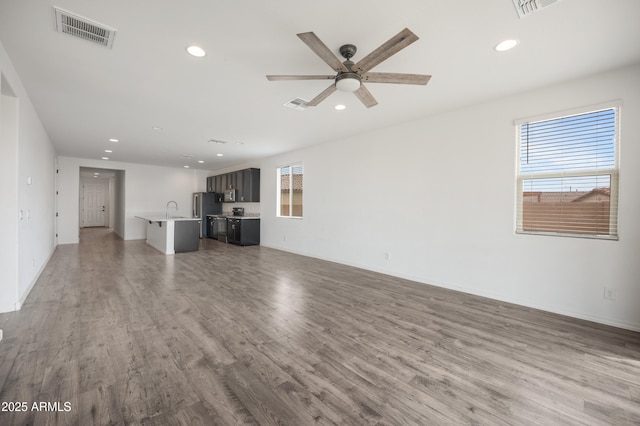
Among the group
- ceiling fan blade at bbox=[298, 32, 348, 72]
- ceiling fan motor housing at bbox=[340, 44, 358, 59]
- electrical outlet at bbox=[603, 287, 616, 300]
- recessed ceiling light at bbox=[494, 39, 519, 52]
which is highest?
recessed ceiling light at bbox=[494, 39, 519, 52]

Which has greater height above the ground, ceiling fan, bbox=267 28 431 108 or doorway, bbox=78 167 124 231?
ceiling fan, bbox=267 28 431 108

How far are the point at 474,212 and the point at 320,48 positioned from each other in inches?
123

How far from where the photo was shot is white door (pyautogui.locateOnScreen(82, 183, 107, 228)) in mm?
13367

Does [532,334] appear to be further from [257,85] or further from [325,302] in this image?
[257,85]

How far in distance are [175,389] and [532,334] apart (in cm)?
316

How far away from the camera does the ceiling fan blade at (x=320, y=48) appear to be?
189 cm

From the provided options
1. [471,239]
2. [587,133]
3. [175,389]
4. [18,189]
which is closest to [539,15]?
[587,133]

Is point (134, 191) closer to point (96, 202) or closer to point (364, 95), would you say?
point (96, 202)

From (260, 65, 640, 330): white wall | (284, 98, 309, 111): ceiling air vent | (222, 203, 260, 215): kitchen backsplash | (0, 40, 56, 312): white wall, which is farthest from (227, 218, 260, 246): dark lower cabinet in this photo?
(284, 98, 309, 111): ceiling air vent

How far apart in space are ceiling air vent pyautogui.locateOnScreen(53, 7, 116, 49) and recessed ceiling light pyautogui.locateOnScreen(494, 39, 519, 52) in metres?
3.29

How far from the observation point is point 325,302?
3.51 metres

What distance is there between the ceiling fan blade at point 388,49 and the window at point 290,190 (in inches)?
184

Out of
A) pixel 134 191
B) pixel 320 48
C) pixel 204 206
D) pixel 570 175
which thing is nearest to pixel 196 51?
pixel 320 48

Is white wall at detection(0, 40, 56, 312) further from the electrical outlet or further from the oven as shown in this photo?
the electrical outlet
